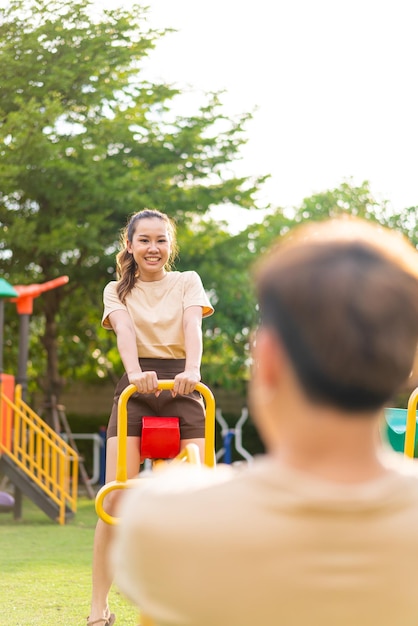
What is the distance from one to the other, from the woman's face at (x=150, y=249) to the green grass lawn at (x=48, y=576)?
1559 millimetres

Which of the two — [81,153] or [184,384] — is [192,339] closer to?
[184,384]

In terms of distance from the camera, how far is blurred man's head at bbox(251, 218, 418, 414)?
1101 mm

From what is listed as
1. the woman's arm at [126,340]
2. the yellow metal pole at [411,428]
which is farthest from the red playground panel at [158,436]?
the yellow metal pole at [411,428]

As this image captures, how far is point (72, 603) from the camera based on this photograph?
5.07 m

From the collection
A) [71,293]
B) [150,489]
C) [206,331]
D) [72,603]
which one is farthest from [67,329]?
[150,489]

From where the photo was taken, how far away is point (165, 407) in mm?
3898

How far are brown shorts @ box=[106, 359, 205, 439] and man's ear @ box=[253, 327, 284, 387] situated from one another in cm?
261

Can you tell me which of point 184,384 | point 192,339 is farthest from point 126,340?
point 184,384

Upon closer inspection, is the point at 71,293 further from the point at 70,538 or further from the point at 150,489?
the point at 150,489

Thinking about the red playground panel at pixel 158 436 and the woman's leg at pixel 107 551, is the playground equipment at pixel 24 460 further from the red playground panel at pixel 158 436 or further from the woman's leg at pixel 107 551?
the red playground panel at pixel 158 436

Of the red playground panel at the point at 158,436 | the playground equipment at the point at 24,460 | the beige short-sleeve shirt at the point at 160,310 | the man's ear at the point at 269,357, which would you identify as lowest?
the playground equipment at the point at 24,460

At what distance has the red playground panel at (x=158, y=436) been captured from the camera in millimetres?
3678

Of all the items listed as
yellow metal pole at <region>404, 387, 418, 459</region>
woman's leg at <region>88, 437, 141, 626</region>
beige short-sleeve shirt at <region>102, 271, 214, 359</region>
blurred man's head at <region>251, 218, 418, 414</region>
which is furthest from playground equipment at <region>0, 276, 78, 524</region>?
blurred man's head at <region>251, 218, 418, 414</region>

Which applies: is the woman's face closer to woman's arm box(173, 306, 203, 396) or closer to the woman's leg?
woman's arm box(173, 306, 203, 396)
